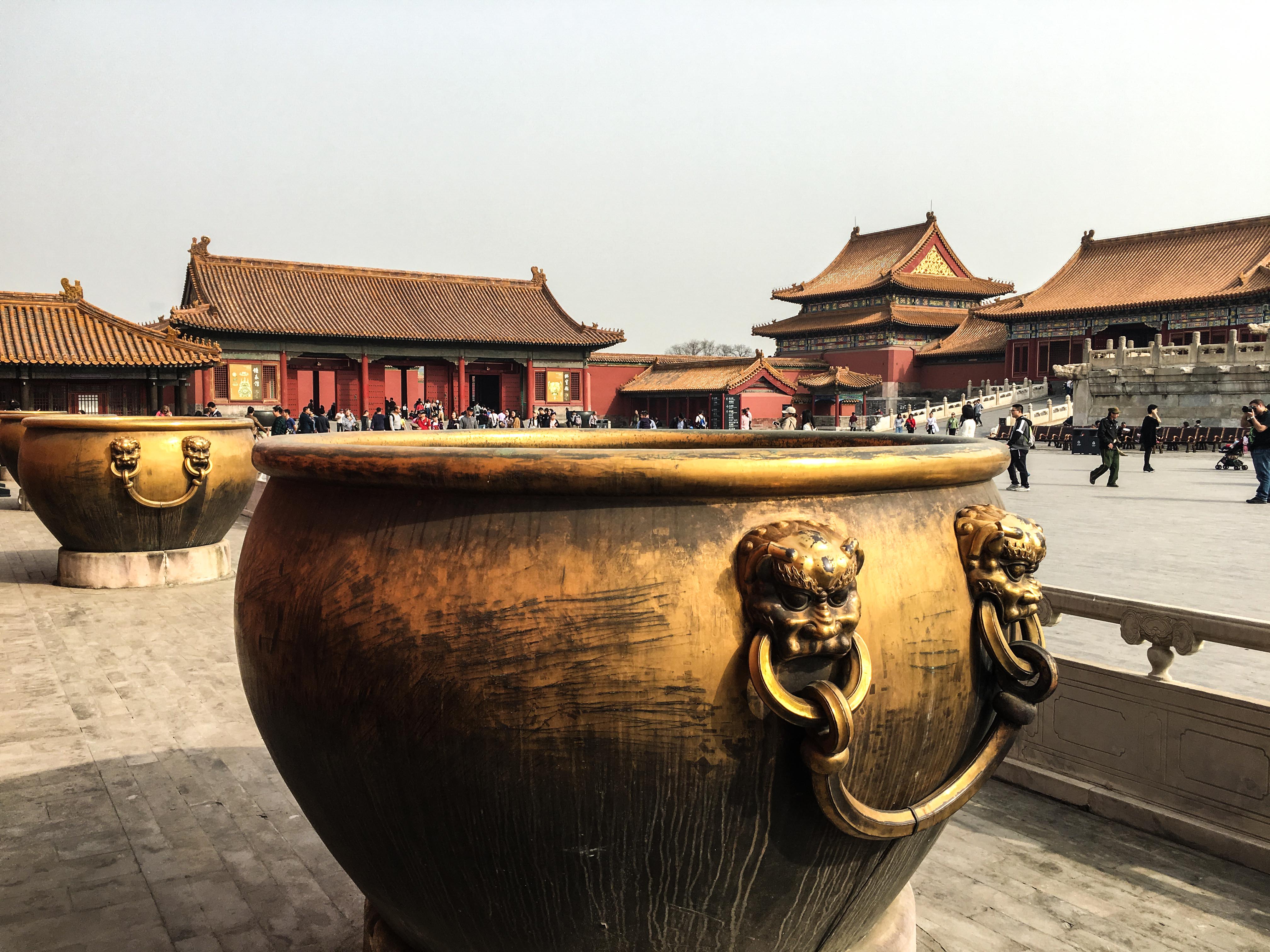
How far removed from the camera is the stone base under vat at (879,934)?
1746 mm

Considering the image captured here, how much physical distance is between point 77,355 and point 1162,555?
19.2m

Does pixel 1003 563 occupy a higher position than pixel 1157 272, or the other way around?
pixel 1157 272

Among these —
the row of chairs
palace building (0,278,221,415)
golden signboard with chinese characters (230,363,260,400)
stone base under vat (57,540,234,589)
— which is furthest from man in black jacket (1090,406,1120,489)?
golden signboard with chinese characters (230,363,260,400)

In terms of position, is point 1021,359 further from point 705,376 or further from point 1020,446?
point 1020,446

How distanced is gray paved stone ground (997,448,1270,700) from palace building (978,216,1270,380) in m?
17.8

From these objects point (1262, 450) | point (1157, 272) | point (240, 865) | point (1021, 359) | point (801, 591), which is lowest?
point (240, 865)

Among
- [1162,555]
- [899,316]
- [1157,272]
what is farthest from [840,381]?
[1162,555]

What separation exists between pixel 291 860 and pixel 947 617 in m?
2.03

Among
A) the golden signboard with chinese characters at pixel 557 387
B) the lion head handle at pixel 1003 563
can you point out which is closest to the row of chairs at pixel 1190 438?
the golden signboard with chinese characters at pixel 557 387

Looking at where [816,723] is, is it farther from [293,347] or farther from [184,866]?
[293,347]

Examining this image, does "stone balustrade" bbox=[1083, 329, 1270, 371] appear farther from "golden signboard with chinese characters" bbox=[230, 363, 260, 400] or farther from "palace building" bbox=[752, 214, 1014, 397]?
"golden signboard with chinese characters" bbox=[230, 363, 260, 400]

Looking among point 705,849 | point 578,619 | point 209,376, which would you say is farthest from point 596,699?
point 209,376

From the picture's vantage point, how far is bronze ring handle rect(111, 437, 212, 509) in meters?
5.66

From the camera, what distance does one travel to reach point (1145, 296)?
32.3 m
